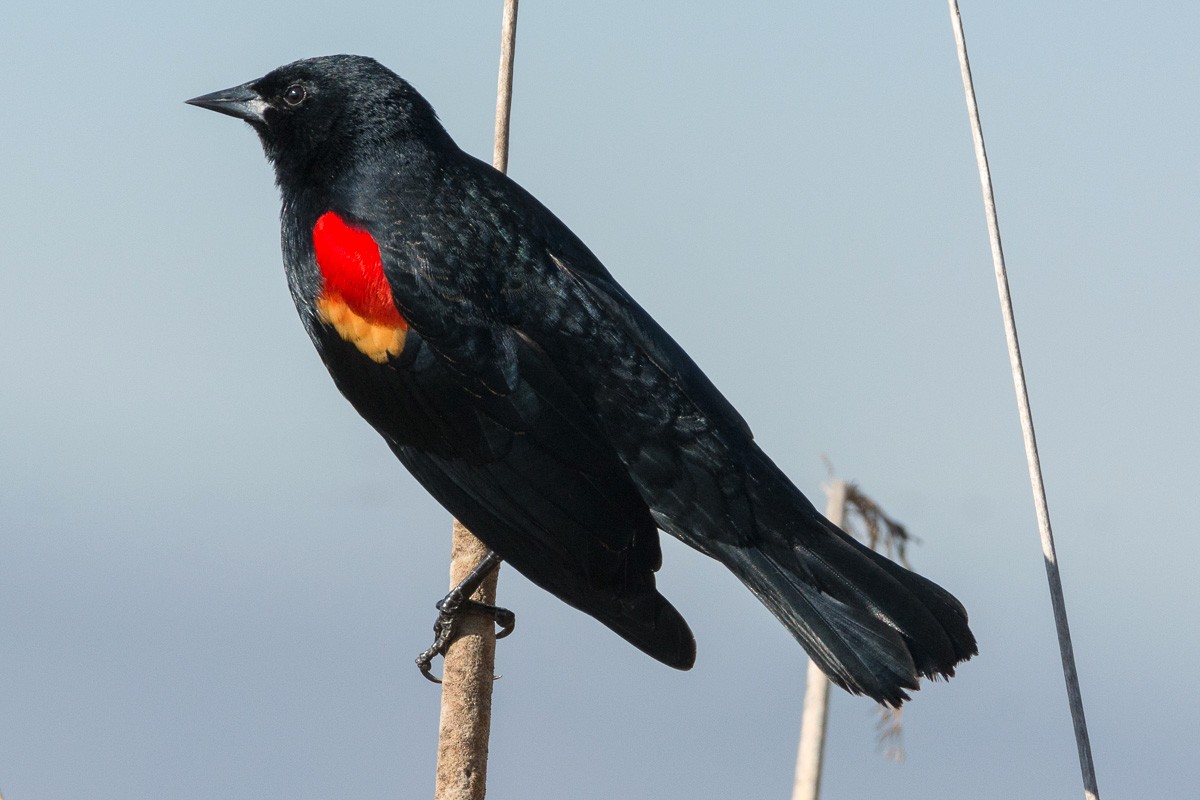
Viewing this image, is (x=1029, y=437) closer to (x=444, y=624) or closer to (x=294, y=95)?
(x=444, y=624)

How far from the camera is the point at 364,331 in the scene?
281cm

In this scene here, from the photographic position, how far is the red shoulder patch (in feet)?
9.08

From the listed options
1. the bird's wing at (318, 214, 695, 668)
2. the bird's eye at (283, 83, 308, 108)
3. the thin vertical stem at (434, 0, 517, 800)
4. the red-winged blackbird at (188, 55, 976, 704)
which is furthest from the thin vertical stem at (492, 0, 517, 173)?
the bird's eye at (283, 83, 308, 108)

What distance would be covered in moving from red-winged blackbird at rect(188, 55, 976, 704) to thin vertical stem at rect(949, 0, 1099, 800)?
0.30 m

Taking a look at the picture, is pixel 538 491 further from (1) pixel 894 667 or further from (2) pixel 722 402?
(1) pixel 894 667

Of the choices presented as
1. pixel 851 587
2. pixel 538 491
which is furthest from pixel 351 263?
pixel 851 587

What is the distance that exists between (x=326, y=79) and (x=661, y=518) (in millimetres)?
1325

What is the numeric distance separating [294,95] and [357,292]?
665 millimetres

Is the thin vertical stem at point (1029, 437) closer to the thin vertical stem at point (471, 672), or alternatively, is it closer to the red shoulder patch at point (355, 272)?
the thin vertical stem at point (471, 672)

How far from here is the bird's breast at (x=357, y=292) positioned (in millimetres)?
2770

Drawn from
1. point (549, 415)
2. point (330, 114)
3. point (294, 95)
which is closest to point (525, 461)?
point (549, 415)

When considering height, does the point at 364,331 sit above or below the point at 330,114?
below

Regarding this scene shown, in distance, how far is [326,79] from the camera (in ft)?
10.2

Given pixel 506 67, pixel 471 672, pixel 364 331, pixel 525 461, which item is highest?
pixel 506 67
